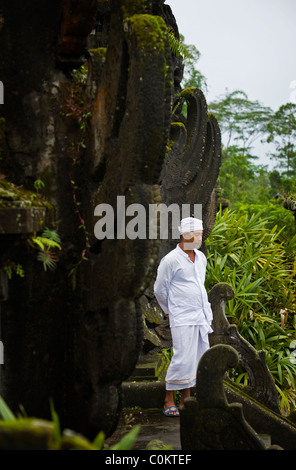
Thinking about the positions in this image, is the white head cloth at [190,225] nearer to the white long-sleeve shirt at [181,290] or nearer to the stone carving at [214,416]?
the white long-sleeve shirt at [181,290]

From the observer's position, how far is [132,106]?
8.74ft

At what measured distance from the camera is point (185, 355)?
4.65 meters

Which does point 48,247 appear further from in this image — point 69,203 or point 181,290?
point 181,290

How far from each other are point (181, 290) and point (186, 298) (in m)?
0.08

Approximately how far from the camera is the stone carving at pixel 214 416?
2836 millimetres

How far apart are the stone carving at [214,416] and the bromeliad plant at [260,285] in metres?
3.65

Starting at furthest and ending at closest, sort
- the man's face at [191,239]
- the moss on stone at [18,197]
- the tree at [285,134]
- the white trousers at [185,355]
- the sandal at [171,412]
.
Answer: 1. the tree at [285,134]
2. the man's face at [191,239]
3. the white trousers at [185,355]
4. the sandal at [171,412]
5. the moss on stone at [18,197]

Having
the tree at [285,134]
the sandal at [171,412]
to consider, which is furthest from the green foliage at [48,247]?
the tree at [285,134]

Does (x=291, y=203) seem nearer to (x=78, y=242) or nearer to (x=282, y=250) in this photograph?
(x=282, y=250)

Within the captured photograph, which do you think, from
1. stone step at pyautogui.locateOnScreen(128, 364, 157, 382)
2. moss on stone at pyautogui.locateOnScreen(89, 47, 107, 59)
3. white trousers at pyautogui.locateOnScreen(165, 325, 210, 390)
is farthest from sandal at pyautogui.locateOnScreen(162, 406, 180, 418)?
moss on stone at pyautogui.locateOnScreen(89, 47, 107, 59)

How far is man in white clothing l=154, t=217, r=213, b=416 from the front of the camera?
4691 millimetres

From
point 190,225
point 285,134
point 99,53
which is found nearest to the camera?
point 99,53

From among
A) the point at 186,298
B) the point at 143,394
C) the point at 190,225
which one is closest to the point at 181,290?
the point at 186,298
